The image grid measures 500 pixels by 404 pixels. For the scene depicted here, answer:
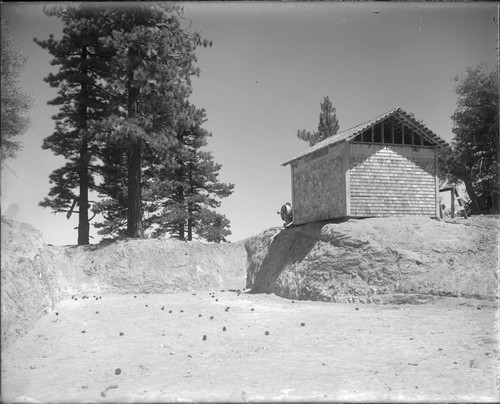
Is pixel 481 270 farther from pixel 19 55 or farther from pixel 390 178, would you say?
pixel 19 55

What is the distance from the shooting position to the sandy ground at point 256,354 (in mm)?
8680

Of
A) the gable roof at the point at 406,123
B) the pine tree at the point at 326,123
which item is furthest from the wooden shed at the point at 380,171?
the pine tree at the point at 326,123

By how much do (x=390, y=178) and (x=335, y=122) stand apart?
91.7ft

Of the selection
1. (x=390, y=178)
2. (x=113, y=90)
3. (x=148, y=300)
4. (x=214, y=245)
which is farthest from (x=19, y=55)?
(x=390, y=178)

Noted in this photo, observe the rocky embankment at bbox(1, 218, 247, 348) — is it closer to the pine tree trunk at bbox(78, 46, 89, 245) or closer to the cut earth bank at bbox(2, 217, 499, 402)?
the cut earth bank at bbox(2, 217, 499, 402)

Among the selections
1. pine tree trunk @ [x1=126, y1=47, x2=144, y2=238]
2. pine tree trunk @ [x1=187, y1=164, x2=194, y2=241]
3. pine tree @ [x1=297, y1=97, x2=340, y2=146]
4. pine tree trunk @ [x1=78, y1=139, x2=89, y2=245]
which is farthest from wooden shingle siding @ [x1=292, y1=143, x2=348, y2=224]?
pine tree @ [x1=297, y1=97, x2=340, y2=146]

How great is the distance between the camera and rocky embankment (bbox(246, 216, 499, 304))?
18016mm

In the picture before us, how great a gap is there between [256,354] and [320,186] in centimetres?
1487

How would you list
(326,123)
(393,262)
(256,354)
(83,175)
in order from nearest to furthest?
(256,354), (393,262), (83,175), (326,123)

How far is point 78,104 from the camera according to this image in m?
29.5

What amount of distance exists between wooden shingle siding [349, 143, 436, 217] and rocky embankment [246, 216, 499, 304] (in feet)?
4.00

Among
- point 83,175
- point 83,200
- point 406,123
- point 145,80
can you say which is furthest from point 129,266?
point 406,123

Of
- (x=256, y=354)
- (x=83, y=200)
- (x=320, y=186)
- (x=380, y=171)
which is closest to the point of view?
(x=256, y=354)

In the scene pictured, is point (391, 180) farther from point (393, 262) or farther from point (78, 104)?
point (78, 104)
